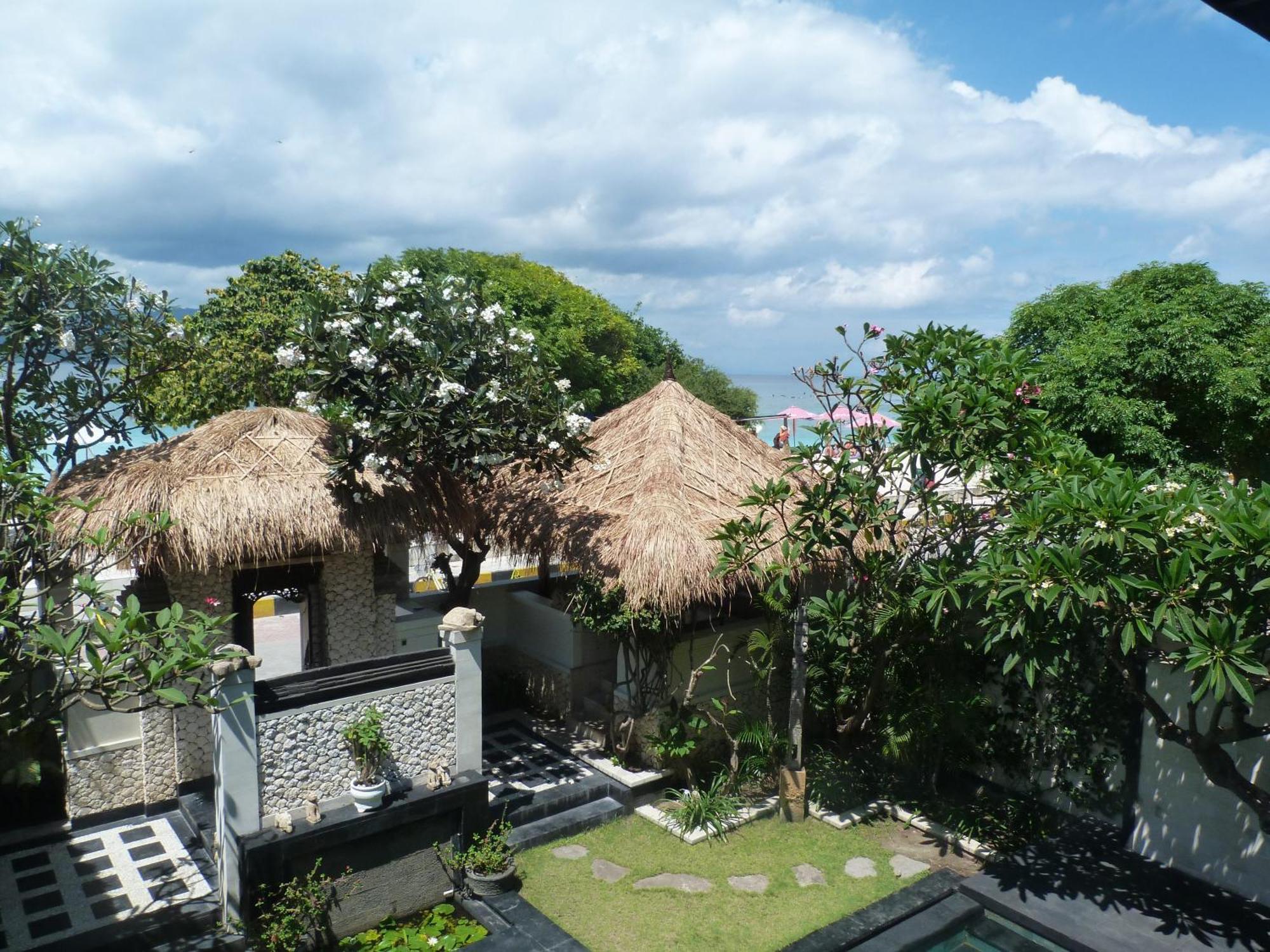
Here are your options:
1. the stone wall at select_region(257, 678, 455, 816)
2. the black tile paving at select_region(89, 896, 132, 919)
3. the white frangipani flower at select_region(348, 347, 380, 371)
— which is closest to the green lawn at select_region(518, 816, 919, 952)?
the stone wall at select_region(257, 678, 455, 816)

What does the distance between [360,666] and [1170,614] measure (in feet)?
18.0

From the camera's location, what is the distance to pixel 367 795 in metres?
6.31

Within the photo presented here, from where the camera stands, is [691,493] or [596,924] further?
[691,493]

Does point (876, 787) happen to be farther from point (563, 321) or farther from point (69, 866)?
point (563, 321)

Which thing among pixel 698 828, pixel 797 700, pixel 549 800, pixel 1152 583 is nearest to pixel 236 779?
pixel 549 800

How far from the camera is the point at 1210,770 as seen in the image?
616 centimetres

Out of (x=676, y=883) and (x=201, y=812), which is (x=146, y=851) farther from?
(x=676, y=883)

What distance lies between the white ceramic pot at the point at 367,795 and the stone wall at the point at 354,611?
8.62 ft

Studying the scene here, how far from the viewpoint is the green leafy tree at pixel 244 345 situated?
600 inches

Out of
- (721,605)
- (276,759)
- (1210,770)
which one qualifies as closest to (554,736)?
(721,605)

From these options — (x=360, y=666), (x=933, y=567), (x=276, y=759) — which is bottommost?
(x=276, y=759)

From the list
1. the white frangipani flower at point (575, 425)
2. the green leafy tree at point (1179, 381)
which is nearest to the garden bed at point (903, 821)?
the white frangipani flower at point (575, 425)

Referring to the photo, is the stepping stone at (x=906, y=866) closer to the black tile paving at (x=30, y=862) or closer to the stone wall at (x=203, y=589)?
the stone wall at (x=203, y=589)

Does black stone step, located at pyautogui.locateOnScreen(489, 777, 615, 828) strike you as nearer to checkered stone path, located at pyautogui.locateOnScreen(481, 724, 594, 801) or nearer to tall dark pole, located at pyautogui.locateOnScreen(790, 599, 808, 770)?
checkered stone path, located at pyautogui.locateOnScreen(481, 724, 594, 801)
